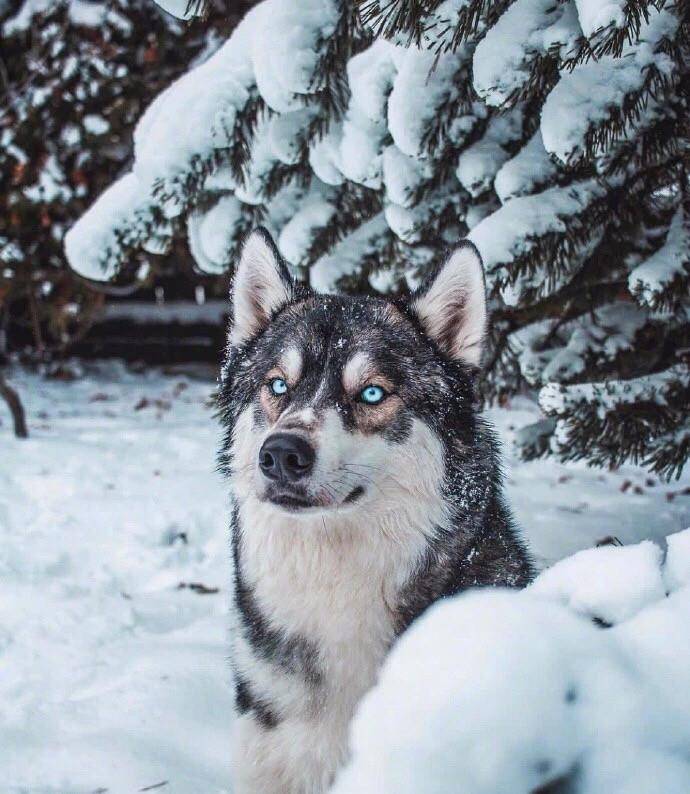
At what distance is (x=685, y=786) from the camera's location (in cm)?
82

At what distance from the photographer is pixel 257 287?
2.97m

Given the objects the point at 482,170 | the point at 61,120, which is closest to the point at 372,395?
the point at 482,170

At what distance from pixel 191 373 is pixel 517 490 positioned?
685 cm

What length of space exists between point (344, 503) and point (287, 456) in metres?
0.28

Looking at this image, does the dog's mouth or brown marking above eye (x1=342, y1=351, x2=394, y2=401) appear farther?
brown marking above eye (x1=342, y1=351, x2=394, y2=401)

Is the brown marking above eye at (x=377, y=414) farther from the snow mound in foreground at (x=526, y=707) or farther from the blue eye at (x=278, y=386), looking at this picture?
the snow mound in foreground at (x=526, y=707)

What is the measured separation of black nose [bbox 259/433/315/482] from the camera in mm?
2182

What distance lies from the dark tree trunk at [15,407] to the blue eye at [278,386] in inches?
193

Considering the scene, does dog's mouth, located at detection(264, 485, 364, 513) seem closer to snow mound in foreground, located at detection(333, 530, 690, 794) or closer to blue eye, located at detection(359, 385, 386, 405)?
blue eye, located at detection(359, 385, 386, 405)

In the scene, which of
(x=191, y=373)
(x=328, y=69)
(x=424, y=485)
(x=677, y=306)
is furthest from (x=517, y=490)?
(x=191, y=373)

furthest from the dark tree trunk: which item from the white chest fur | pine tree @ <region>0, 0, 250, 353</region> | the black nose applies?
the black nose

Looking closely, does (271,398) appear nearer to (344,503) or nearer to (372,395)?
(372,395)

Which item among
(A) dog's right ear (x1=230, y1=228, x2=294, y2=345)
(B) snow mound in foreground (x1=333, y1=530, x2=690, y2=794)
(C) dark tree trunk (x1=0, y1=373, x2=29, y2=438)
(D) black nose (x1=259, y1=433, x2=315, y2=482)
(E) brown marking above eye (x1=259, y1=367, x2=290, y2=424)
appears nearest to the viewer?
(B) snow mound in foreground (x1=333, y1=530, x2=690, y2=794)

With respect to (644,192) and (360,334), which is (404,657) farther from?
(644,192)
